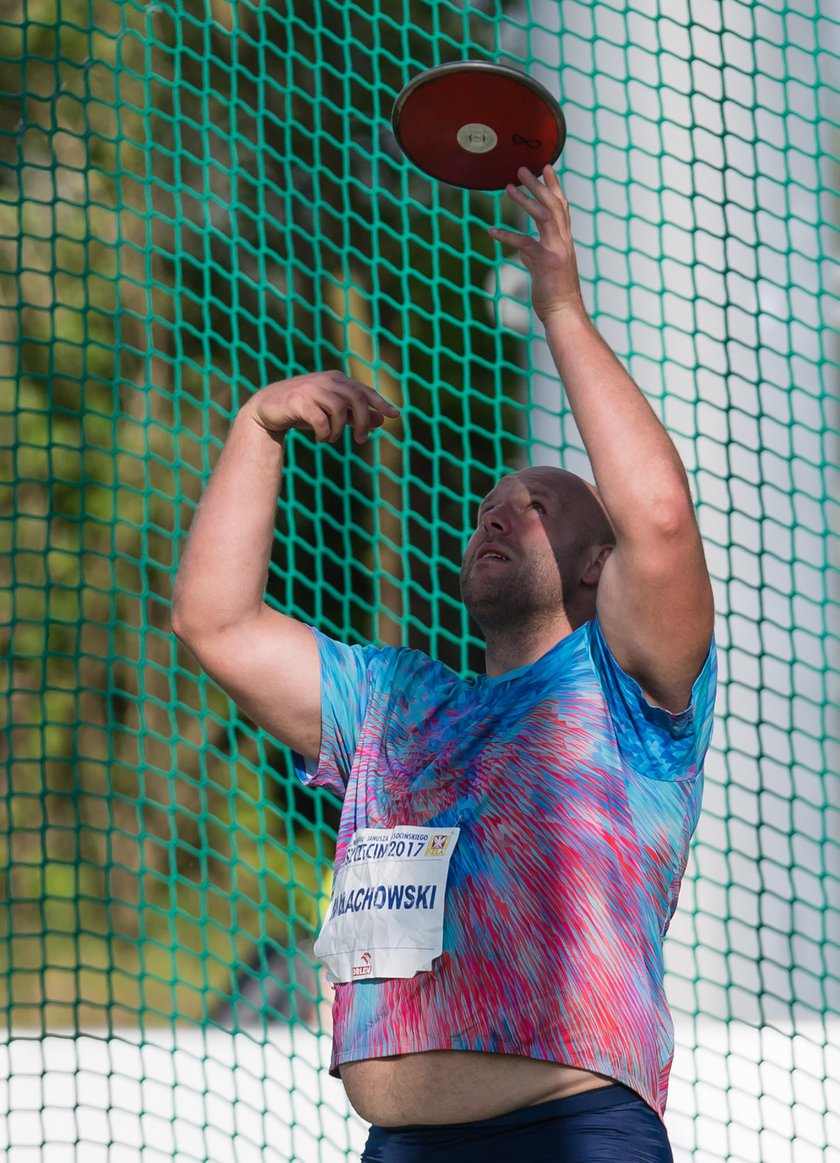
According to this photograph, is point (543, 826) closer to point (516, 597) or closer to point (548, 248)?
point (516, 597)

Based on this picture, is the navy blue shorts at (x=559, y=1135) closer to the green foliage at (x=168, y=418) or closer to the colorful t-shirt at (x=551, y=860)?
the colorful t-shirt at (x=551, y=860)

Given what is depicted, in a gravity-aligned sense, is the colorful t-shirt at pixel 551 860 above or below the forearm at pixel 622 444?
below

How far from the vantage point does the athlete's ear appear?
7.63 ft

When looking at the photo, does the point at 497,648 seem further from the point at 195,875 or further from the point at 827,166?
the point at 195,875

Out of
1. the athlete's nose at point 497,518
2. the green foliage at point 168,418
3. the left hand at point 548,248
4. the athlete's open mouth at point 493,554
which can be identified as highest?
the left hand at point 548,248

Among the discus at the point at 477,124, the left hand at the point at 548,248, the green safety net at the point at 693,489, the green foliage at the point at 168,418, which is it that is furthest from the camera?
the green foliage at the point at 168,418

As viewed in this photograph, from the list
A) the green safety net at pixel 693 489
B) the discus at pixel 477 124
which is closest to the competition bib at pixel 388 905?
the discus at pixel 477 124

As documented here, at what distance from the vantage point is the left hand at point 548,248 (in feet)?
6.93

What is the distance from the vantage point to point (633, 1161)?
1.91 m

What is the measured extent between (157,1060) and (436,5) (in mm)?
3142

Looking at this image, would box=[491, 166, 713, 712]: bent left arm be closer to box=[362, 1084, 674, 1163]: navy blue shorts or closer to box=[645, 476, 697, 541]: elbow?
box=[645, 476, 697, 541]: elbow

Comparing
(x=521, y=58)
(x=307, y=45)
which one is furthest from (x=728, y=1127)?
(x=307, y=45)

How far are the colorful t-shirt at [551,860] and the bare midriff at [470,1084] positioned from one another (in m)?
0.02

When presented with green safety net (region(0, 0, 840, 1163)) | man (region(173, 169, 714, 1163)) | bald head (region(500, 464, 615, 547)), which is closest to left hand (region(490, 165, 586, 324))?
man (region(173, 169, 714, 1163))
